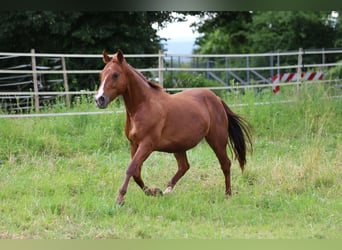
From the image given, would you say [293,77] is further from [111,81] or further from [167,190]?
[111,81]

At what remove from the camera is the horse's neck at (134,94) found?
16.5 ft

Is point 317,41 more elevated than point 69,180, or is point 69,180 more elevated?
point 317,41

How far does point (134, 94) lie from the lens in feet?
16.7

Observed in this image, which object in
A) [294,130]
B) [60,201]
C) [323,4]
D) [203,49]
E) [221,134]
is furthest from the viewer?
[203,49]

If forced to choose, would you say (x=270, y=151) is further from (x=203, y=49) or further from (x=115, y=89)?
(x=203, y=49)

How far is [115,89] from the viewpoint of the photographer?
15.6 feet

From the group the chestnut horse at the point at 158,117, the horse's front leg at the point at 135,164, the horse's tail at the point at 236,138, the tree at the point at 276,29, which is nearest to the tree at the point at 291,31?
the tree at the point at 276,29

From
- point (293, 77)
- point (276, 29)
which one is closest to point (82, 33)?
point (293, 77)

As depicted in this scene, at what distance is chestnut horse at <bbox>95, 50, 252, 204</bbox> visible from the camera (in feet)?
15.8

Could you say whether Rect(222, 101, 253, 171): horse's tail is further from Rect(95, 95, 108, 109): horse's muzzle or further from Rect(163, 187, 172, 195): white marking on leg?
Rect(95, 95, 108, 109): horse's muzzle

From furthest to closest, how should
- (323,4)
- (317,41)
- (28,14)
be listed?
(317,41)
(28,14)
(323,4)

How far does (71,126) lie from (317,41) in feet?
54.4

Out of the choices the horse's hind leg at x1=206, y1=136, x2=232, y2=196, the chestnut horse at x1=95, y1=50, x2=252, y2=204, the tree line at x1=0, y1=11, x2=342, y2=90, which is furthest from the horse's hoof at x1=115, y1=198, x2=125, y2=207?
the tree line at x1=0, y1=11, x2=342, y2=90

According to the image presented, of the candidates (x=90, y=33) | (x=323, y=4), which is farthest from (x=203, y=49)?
(x=323, y=4)
